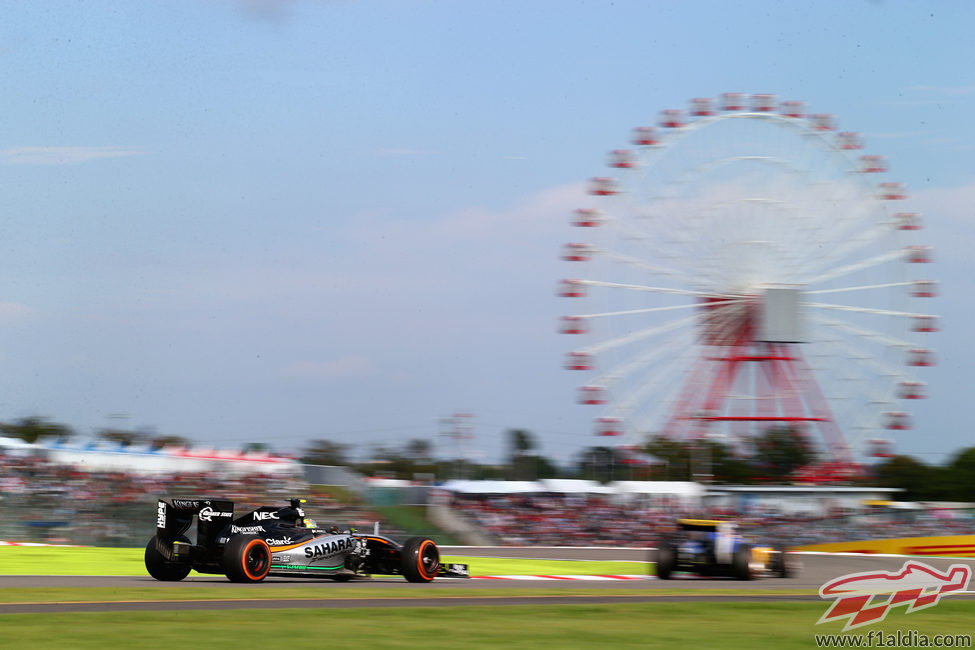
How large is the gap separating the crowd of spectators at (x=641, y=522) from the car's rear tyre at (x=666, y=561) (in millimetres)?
17134

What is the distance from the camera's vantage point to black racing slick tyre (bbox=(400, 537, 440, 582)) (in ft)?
58.0

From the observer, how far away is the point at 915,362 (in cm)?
4362

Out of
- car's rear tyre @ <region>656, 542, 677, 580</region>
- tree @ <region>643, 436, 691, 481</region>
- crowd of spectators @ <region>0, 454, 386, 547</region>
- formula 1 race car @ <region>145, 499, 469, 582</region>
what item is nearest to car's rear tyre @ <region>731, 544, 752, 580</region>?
car's rear tyre @ <region>656, 542, 677, 580</region>

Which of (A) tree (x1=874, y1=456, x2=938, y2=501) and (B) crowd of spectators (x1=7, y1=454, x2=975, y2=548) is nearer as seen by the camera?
(B) crowd of spectators (x1=7, y1=454, x2=975, y2=548)

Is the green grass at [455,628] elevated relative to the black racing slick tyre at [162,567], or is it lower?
lower

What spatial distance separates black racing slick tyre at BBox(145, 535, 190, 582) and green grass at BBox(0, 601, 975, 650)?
5.03 metres

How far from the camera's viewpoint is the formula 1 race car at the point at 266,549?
54.3 ft

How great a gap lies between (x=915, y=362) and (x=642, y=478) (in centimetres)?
1326

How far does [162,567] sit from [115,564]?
6.53 m

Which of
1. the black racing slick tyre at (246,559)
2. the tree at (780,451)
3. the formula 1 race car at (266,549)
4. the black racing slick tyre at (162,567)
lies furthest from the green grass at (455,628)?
the tree at (780,451)

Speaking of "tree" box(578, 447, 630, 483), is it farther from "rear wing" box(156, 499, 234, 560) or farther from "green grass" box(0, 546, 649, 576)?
"rear wing" box(156, 499, 234, 560)

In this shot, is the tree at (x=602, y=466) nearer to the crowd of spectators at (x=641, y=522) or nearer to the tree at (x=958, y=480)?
the crowd of spectators at (x=641, y=522)

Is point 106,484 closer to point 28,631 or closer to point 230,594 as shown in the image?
point 230,594

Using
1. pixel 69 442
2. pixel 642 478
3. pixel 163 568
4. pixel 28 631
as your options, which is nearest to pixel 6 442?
pixel 69 442
